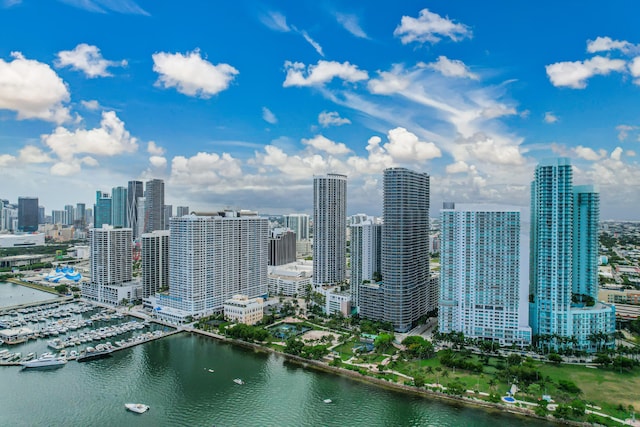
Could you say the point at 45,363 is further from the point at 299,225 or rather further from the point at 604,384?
the point at 299,225

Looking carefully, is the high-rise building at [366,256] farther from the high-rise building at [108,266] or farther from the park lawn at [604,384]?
the high-rise building at [108,266]

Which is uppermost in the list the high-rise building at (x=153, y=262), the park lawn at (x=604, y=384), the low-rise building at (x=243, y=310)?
the high-rise building at (x=153, y=262)

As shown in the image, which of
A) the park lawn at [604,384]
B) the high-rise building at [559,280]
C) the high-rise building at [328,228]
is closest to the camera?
the park lawn at [604,384]

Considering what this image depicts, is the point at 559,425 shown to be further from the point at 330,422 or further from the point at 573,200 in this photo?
the point at 573,200

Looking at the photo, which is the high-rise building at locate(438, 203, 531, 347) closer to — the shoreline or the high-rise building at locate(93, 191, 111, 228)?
the shoreline

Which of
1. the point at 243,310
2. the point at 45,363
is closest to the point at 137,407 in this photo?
the point at 45,363

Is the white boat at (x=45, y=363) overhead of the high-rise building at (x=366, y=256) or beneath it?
beneath

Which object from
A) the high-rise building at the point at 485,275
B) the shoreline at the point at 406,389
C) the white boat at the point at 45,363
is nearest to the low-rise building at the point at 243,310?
the shoreline at the point at 406,389

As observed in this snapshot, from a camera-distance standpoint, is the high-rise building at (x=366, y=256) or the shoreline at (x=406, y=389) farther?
the high-rise building at (x=366, y=256)
